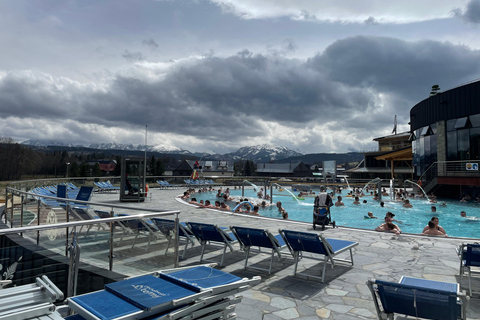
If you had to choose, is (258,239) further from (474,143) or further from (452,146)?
(452,146)

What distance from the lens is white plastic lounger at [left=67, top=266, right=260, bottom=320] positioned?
2576 mm

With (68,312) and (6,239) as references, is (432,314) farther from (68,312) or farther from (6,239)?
(6,239)

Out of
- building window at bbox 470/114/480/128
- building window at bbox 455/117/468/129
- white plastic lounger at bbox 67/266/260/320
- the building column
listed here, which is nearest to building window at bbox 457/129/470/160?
building window at bbox 455/117/468/129

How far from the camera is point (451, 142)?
25.5 metres

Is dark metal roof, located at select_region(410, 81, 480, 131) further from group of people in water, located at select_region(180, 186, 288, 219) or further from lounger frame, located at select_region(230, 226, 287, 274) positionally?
lounger frame, located at select_region(230, 226, 287, 274)

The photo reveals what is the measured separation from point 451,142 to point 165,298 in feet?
93.3

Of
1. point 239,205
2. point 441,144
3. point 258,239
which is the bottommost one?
point 239,205

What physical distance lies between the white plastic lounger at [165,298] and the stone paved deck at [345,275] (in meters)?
1.07

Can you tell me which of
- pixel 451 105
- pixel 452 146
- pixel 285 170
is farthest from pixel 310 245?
pixel 285 170

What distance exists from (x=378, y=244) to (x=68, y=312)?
6.91 metres

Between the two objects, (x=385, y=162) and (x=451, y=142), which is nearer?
(x=451, y=142)

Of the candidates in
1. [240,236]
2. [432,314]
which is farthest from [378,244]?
[432,314]

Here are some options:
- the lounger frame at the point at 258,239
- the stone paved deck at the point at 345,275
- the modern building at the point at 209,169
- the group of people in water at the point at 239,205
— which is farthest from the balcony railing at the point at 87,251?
the modern building at the point at 209,169

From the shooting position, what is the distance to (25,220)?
8562mm
